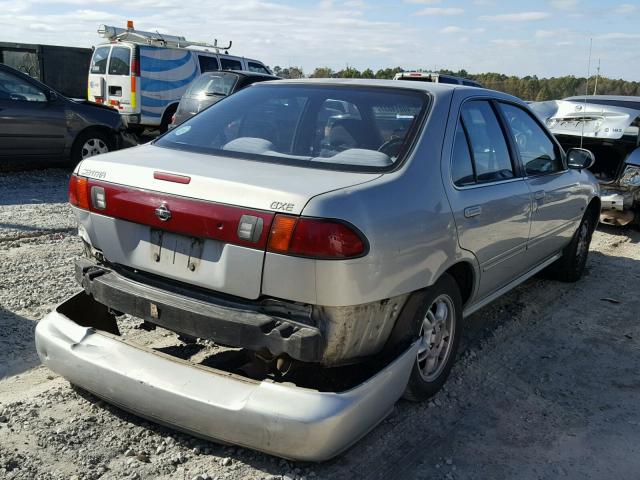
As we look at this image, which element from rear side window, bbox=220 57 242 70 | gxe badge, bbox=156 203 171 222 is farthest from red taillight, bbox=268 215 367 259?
rear side window, bbox=220 57 242 70

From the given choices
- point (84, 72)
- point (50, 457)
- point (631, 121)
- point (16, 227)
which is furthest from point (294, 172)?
point (84, 72)

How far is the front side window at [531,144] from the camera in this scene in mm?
4423

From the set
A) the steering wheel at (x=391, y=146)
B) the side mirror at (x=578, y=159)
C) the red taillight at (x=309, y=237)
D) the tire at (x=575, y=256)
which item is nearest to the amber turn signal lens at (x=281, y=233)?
the red taillight at (x=309, y=237)

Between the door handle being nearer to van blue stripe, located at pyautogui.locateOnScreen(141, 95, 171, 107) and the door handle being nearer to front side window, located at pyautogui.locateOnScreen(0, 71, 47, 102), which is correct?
front side window, located at pyautogui.locateOnScreen(0, 71, 47, 102)

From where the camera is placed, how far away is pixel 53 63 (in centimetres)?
1986

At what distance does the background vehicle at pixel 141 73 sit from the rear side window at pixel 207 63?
1.0 inches

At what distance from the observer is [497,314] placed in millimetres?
5027

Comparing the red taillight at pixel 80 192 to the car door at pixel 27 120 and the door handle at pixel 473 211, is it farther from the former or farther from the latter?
the car door at pixel 27 120

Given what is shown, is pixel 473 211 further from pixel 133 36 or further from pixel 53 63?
pixel 53 63

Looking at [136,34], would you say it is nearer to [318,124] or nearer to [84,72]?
[84,72]

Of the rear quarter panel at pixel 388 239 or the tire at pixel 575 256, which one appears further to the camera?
the tire at pixel 575 256

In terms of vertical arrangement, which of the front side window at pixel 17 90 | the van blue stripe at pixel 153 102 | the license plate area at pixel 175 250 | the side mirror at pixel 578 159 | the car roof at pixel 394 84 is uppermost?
the car roof at pixel 394 84

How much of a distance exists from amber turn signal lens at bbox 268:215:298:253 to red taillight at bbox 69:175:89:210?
44.3 inches

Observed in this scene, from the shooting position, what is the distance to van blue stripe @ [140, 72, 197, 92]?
47.0 ft
